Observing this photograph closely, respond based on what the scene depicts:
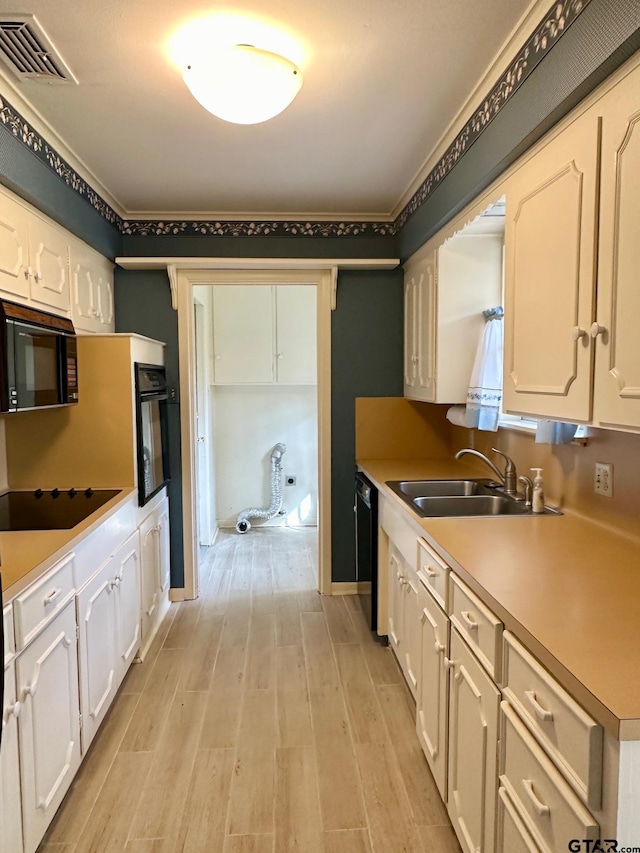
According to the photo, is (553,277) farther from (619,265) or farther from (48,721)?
(48,721)

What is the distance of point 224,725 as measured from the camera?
2.30 m

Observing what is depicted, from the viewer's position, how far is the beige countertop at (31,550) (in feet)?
4.92

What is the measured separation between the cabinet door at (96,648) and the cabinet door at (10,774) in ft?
1.60

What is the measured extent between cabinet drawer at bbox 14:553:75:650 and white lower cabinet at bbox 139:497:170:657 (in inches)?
39.4

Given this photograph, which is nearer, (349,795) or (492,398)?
(349,795)

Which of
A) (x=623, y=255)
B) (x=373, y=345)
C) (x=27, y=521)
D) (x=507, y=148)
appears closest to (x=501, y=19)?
(x=507, y=148)

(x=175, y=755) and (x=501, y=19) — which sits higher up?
(x=501, y=19)

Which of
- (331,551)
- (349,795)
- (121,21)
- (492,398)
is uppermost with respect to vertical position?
(121,21)

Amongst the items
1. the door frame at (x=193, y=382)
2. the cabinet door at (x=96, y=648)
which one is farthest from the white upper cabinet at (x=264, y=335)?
the cabinet door at (x=96, y=648)

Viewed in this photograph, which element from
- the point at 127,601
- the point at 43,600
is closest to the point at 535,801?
the point at 43,600

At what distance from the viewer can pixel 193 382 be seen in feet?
11.7

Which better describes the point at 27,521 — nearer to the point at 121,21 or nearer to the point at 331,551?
the point at 121,21

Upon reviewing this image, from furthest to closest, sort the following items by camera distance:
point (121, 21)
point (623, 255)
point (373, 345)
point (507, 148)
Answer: point (373, 345) → point (507, 148) → point (121, 21) → point (623, 255)

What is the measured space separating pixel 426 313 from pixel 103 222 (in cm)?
189
